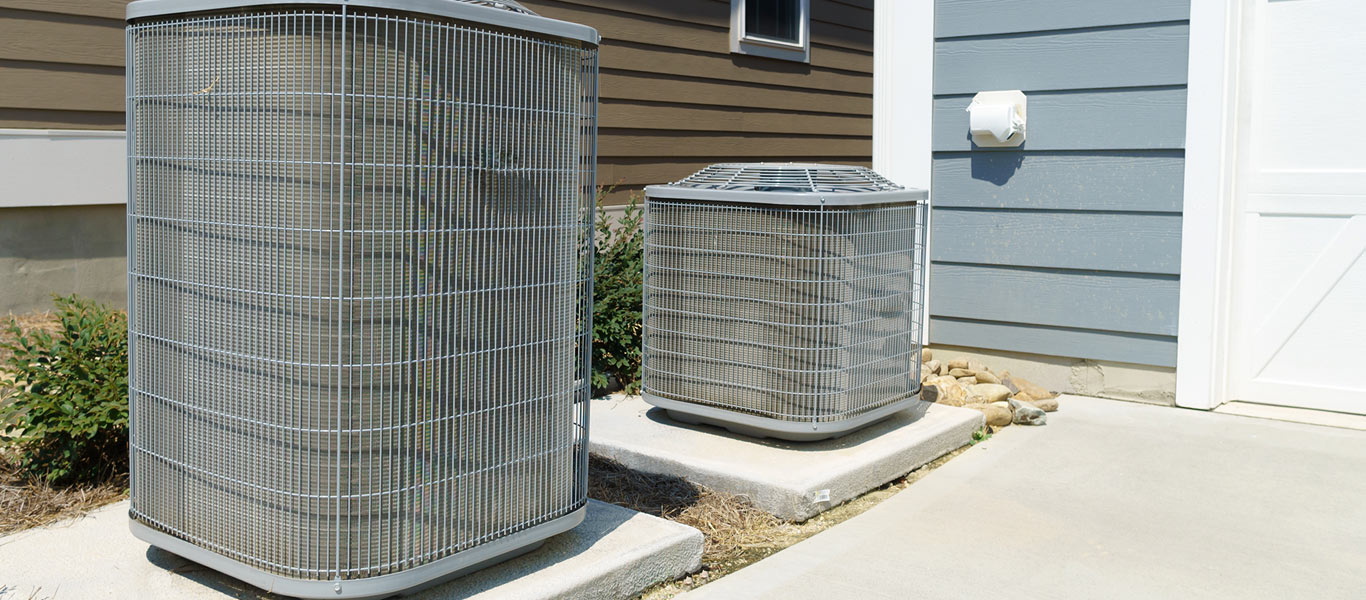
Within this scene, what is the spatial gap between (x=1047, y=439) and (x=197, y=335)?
3560 millimetres

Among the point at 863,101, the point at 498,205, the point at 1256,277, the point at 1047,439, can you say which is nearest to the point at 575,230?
the point at 498,205

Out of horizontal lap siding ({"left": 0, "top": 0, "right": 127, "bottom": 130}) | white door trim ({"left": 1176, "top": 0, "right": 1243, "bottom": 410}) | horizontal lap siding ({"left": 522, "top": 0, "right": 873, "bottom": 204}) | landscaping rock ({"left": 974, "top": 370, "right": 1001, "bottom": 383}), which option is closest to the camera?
horizontal lap siding ({"left": 0, "top": 0, "right": 127, "bottom": 130})

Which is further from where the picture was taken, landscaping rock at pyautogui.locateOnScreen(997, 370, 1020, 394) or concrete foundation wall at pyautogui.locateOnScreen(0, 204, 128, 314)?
landscaping rock at pyautogui.locateOnScreen(997, 370, 1020, 394)

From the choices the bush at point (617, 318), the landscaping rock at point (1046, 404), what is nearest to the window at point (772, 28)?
the bush at point (617, 318)

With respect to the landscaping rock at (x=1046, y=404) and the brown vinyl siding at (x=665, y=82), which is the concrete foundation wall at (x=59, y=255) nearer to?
the brown vinyl siding at (x=665, y=82)

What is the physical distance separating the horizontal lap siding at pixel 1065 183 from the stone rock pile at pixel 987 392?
22 cm

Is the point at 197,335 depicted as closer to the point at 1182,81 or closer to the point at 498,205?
the point at 498,205

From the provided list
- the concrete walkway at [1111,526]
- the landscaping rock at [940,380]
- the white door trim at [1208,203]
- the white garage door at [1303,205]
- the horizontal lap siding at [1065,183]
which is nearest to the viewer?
the concrete walkway at [1111,526]

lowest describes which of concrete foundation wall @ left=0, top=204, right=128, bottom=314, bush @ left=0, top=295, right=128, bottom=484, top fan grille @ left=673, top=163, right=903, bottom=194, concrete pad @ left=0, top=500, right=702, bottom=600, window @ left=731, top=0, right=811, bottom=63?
concrete pad @ left=0, top=500, right=702, bottom=600

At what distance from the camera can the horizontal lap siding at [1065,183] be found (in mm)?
5402

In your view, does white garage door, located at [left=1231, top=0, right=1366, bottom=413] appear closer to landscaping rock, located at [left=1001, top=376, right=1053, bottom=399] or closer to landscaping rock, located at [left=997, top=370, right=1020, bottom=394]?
landscaping rock, located at [left=1001, top=376, right=1053, bottom=399]

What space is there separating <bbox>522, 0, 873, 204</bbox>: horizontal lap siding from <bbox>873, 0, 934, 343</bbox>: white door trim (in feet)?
6.24

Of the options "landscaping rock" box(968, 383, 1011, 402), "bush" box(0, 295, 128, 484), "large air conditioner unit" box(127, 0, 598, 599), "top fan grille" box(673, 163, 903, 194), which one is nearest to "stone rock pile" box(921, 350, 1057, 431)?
"landscaping rock" box(968, 383, 1011, 402)

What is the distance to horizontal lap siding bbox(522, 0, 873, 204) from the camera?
7.39 meters
